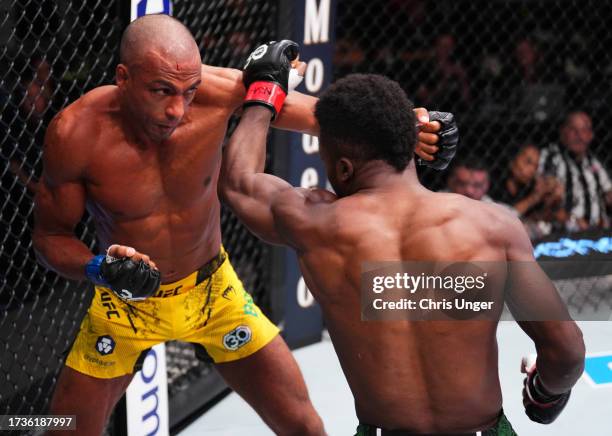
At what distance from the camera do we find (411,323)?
5.31 feet

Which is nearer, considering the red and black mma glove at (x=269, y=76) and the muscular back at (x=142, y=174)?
the red and black mma glove at (x=269, y=76)

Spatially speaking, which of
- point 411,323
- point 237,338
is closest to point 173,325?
point 237,338

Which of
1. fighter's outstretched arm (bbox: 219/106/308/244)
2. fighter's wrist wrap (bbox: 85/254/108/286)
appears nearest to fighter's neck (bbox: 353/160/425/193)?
fighter's outstretched arm (bbox: 219/106/308/244)

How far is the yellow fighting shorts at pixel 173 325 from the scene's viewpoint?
2375mm

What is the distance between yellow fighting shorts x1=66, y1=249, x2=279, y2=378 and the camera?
2.38m

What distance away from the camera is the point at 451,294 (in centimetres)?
163

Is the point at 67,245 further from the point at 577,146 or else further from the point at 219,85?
the point at 577,146

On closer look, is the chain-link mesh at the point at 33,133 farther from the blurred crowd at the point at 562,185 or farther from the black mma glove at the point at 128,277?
the blurred crowd at the point at 562,185

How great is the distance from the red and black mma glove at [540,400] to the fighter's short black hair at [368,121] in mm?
507

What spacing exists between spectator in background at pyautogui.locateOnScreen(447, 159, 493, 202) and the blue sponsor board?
0.83m

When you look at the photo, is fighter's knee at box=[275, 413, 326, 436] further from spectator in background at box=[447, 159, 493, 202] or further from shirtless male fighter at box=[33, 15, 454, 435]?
spectator in background at box=[447, 159, 493, 202]

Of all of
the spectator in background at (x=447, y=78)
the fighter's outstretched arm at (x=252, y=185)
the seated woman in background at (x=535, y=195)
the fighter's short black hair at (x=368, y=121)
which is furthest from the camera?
the spectator in background at (x=447, y=78)

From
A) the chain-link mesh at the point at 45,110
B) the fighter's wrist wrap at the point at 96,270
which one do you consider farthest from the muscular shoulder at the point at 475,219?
the chain-link mesh at the point at 45,110

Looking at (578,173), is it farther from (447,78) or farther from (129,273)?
(129,273)
